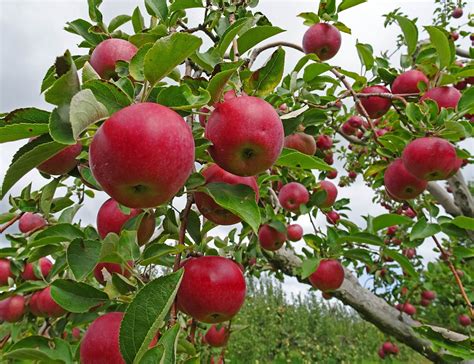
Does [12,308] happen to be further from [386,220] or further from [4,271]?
[386,220]

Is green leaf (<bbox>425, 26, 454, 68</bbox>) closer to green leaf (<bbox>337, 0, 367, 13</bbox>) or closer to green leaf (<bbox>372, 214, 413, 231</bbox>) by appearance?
green leaf (<bbox>337, 0, 367, 13</bbox>)

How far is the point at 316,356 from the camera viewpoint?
22.1 feet

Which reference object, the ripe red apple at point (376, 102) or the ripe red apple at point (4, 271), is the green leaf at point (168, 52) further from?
the ripe red apple at point (4, 271)

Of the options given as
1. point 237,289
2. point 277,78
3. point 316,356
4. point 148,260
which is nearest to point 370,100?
point 277,78

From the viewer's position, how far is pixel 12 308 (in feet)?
6.42

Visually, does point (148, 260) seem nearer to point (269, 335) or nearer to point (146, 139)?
point (146, 139)

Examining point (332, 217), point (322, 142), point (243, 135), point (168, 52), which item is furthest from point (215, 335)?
point (168, 52)

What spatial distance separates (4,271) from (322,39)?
1.86 m

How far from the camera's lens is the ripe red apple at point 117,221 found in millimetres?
1020

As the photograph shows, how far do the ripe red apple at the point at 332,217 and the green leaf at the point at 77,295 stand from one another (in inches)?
70.3

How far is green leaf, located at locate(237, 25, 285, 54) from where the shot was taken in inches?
37.2

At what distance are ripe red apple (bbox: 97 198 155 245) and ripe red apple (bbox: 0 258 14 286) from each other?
4.19ft

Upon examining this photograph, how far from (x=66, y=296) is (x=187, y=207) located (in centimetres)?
31

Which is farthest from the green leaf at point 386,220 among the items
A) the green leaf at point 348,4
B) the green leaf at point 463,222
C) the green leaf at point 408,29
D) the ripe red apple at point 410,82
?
the green leaf at point 348,4
